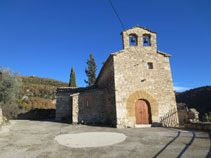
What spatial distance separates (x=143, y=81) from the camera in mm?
11070

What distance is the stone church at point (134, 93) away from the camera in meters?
10.5

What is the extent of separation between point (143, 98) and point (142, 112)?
Result: 108 cm

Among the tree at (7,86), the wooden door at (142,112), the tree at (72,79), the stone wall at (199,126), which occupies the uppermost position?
the tree at (72,79)

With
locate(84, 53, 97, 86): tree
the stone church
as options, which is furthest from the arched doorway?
locate(84, 53, 97, 86): tree

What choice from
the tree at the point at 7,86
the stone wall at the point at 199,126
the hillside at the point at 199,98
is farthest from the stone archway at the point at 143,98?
the hillside at the point at 199,98

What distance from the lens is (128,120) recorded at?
10.1 meters

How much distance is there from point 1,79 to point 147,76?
1275 cm

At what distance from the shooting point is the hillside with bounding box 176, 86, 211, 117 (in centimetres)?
2111

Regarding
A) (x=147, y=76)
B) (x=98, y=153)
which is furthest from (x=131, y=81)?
(x=98, y=153)

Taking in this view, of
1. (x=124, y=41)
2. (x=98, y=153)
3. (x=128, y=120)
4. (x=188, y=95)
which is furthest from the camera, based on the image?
(x=188, y=95)

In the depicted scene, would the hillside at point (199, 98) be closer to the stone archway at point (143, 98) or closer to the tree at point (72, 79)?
the stone archway at point (143, 98)

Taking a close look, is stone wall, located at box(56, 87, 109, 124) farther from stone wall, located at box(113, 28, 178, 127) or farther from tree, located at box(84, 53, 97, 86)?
tree, located at box(84, 53, 97, 86)

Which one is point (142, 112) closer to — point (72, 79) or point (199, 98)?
point (199, 98)

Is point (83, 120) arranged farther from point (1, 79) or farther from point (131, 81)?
point (1, 79)
